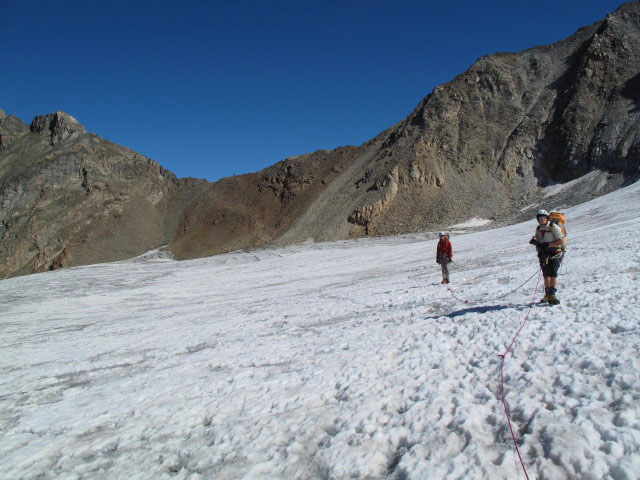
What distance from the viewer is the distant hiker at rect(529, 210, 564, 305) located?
6.57 m

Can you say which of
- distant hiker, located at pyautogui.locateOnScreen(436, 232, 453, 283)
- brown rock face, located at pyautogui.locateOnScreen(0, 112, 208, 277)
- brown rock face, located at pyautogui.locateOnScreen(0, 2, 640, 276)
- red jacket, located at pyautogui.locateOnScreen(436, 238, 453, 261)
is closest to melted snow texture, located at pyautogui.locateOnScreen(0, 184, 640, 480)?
distant hiker, located at pyautogui.locateOnScreen(436, 232, 453, 283)

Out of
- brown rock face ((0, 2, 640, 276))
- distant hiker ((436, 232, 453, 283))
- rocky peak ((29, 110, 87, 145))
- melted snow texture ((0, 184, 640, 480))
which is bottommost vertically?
melted snow texture ((0, 184, 640, 480))

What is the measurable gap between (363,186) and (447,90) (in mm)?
24144

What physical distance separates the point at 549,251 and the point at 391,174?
2119 inches

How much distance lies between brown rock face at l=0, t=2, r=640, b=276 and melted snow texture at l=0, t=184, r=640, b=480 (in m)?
43.2

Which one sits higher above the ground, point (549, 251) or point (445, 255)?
point (549, 251)

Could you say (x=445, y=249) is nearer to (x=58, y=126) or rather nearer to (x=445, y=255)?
(x=445, y=255)

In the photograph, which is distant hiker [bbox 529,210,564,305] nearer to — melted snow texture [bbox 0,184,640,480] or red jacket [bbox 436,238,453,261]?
melted snow texture [bbox 0,184,640,480]

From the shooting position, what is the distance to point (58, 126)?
9681 centimetres

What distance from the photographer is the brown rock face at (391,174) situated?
54.2m

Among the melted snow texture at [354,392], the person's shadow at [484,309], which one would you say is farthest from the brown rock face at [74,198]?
the person's shadow at [484,309]

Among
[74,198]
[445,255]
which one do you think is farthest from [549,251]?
[74,198]

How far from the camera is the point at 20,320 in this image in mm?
13805

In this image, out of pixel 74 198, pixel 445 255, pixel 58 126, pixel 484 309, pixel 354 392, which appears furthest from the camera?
pixel 58 126
